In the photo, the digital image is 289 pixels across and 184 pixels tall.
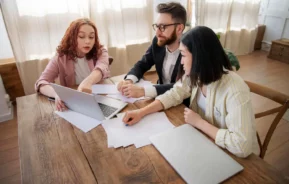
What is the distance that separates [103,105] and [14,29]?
1.77 metres

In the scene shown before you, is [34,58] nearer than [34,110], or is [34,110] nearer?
[34,110]

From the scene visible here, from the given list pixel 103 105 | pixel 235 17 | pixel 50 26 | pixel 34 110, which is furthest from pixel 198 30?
pixel 235 17

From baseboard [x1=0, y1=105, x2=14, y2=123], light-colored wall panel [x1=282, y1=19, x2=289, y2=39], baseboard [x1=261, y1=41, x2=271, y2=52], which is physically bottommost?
baseboard [x1=0, y1=105, x2=14, y2=123]

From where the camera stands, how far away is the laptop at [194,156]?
680 millimetres

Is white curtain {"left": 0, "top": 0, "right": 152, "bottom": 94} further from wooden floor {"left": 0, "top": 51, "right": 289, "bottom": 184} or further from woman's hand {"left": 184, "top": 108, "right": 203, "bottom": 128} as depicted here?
woman's hand {"left": 184, "top": 108, "right": 203, "bottom": 128}

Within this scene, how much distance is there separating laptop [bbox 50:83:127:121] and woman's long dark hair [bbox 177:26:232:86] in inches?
18.4

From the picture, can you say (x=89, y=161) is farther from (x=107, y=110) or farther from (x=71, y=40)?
(x=71, y=40)

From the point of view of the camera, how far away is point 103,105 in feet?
3.79

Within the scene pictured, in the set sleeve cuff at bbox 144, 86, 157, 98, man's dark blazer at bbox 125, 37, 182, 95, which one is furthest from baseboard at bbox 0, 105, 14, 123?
sleeve cuff at bbox 144, 86, 157, 98

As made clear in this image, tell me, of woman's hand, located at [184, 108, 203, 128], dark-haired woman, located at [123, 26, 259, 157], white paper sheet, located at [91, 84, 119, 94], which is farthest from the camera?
white paper sheet, located at [91, 84, 119, 94]

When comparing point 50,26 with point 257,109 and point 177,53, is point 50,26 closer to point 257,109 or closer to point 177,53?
point 177,53

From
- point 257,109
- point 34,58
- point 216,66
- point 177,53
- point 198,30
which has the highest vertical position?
point 198,30

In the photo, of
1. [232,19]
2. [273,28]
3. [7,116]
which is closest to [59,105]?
[7,116]

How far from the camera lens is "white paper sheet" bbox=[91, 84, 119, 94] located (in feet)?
4.32
